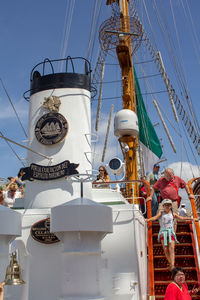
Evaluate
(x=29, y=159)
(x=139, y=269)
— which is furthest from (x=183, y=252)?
(x=29, y=159)

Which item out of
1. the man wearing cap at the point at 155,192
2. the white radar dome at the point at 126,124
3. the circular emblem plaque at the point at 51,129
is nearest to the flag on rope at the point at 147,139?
the white radar dome at the point at 126,124

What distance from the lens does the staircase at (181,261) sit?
632 centimetres

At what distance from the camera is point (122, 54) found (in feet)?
54.3

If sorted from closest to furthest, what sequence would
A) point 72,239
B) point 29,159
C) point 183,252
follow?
point 72,239 < point 183,252 < point 29,159

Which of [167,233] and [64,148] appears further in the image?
[64,148]

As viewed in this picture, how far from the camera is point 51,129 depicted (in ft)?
24.6

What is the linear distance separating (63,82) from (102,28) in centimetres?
1006

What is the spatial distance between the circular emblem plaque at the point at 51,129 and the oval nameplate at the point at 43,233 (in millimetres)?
1812

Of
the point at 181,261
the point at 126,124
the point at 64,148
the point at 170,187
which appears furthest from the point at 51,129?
the point at 126,124

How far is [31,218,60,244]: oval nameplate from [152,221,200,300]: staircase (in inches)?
85.6

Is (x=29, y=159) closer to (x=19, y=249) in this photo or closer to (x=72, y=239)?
(x=19, y=249)

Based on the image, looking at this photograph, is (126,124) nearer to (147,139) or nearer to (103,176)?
(103,176)

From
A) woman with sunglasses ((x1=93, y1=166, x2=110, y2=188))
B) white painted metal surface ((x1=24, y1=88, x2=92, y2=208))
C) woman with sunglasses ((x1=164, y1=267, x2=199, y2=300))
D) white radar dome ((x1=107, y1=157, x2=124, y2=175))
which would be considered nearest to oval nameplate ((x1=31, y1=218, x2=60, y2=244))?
white painted metal surface ((x1=24, y1=88, x2=92, y2=208))

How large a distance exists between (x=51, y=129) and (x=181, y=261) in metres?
4.00
